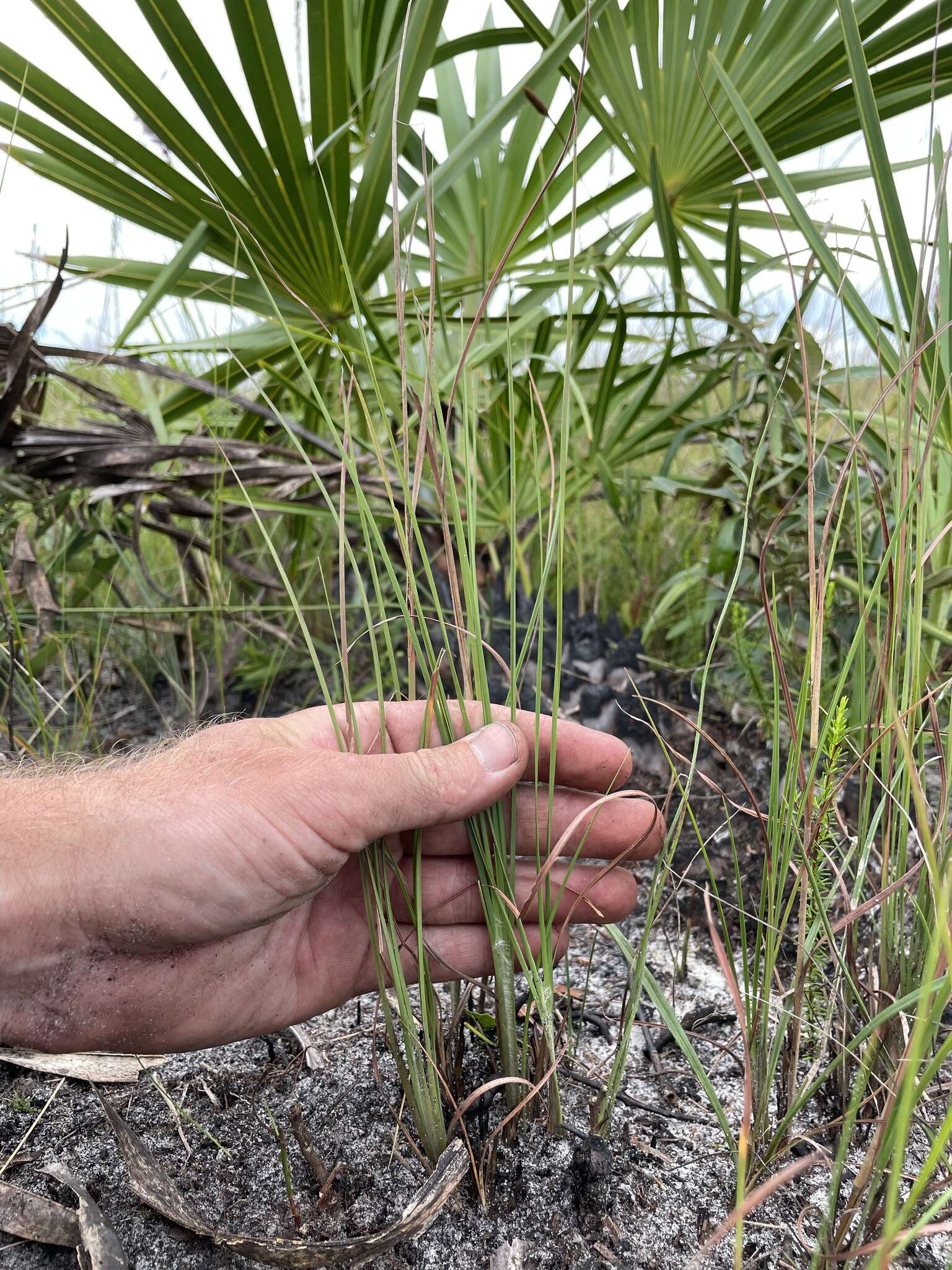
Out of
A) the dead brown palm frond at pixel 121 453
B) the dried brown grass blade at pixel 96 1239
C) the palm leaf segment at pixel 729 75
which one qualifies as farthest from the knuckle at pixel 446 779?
the palm leaf segment at pixel 729 75

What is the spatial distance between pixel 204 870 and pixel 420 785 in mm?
201

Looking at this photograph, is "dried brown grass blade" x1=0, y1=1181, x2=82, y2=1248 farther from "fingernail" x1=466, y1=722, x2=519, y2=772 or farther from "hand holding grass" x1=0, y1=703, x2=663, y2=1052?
"fingernail" x1=466, y1=722, x2=519, y2=772

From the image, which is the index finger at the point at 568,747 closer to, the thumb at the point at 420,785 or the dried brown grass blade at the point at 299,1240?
the thumb at the point at 420,785

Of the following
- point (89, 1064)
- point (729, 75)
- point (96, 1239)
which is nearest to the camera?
point (96, 1239)

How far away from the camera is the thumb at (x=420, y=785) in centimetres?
70

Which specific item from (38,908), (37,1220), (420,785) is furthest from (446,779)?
(37,1220)

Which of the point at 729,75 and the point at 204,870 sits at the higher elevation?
the point at 729,75

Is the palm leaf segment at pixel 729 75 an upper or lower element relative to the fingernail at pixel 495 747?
upper

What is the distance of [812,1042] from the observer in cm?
81

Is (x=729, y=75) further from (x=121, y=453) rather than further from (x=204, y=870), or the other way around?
(x=204, y=870)

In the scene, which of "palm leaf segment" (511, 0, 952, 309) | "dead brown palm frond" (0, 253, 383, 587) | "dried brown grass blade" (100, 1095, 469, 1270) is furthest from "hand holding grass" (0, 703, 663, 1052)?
"palm leaf segment" (511, 0, 952, 309)

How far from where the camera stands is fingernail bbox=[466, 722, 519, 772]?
714mm

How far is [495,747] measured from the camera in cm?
72

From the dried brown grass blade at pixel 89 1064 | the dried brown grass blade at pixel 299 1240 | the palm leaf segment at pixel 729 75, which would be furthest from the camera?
the palm leaf segment at pixel 729 75
